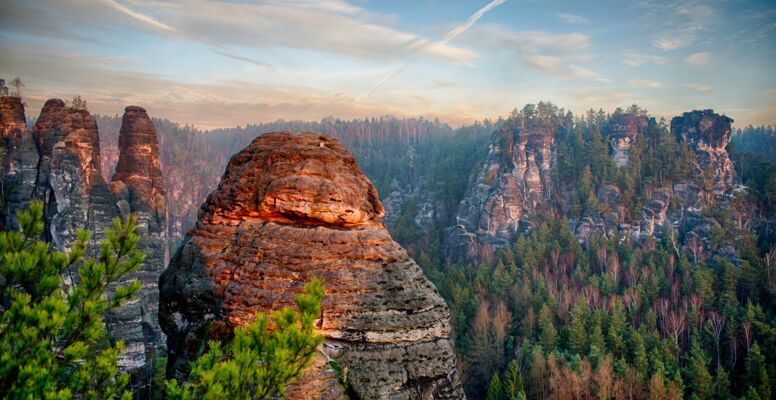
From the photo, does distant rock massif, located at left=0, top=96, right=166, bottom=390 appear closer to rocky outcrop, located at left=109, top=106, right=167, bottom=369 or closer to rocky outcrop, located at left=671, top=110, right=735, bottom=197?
rocky outcrop, located at left=109, top=106, right=167, bottom=369

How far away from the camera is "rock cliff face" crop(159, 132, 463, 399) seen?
8.94 meters

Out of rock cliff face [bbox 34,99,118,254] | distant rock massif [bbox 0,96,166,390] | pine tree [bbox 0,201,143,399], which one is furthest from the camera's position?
rock cliff face [bbox 34,99,118,254]

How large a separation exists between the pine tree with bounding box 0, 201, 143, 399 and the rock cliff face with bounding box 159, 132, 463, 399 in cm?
309

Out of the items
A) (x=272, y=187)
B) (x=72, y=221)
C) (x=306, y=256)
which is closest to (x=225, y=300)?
(x=306, y=256)

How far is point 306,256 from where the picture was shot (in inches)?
381

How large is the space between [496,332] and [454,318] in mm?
6049

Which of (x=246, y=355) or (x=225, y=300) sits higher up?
(x=246, y=355)

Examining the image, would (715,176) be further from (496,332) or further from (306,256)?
(306,256)

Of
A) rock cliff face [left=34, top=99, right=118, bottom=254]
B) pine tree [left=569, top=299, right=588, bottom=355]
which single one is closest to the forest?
pine tree [left=569, top=299, right=588, bottom=355]

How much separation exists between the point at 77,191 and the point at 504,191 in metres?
71.4

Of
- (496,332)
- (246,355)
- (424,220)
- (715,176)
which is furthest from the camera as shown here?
(424,220)

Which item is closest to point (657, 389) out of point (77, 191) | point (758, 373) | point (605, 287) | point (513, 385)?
point (513, 385)

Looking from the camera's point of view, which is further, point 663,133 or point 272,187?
point 663,133

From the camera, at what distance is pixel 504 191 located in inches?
3479
